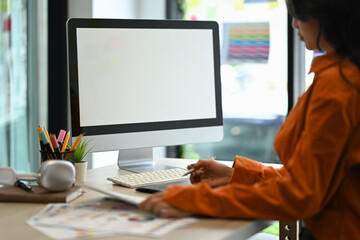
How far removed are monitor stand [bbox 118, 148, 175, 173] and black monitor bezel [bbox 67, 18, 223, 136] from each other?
0.12 m

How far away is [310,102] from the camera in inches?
44.0

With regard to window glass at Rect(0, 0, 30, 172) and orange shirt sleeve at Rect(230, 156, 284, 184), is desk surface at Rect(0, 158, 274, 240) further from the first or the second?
window glass at Rect(0, 0, 30, 172)

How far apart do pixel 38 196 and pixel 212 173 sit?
47 cm

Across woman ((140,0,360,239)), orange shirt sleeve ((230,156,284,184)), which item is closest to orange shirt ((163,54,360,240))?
woman ((140,0,360,239))

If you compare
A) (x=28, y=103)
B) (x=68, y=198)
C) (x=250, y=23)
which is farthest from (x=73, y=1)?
(x=68, y=198)

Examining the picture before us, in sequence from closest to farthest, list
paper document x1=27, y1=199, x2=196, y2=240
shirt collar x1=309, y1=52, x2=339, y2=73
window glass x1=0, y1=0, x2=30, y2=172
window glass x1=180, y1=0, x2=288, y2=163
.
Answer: paper document x1=27, y1=199, x2=196, y2=240 → shirt collar x1=309, y1=52, x2=339, y2=73 → window glass x1=0, y1=0, x2=30, y2=172 → window glass x1=180, y1=0, x2=288, y2=163

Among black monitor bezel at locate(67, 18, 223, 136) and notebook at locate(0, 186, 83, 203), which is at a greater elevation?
black monitor bezel at locate(67, 18, 223, 136)

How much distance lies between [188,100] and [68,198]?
668 millimetres

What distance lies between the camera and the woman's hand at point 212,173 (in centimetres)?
142

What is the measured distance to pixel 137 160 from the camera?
6.05 ft

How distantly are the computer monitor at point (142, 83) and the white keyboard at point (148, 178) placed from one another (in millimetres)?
141

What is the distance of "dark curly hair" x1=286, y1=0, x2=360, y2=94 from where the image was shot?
1.10m

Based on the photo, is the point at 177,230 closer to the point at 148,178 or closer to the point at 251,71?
the point at 148,178

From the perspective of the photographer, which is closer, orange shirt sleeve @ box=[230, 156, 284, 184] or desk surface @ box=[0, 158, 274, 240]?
desk surface @ box=[0, 158, 274, 240]
